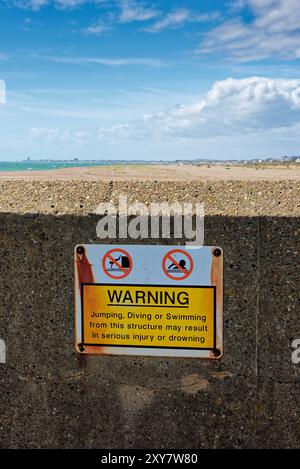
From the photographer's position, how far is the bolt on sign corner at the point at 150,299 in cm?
251

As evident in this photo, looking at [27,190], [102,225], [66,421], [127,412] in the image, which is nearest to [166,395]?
[127,412]

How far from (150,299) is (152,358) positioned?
302 millimetres

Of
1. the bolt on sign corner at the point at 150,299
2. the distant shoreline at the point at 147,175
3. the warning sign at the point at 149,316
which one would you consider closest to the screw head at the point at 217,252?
the bolt on sign corner at the point at 150,299

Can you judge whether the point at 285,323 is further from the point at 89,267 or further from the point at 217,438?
the point at 89,267

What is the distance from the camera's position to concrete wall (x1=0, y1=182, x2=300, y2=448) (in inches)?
97.5

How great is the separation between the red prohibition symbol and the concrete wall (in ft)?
0.43

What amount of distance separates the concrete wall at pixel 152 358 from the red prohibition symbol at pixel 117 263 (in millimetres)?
132

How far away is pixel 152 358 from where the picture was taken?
259cm

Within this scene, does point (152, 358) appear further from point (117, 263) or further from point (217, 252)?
point (217, 252)

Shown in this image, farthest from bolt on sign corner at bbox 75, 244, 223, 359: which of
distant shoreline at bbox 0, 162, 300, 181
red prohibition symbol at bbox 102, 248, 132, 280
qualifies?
distant shoreline at bbox 0, 162, 300, 181

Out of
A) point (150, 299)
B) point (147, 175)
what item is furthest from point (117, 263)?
point (147, 175)

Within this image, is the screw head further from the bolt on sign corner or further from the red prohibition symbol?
the red prohibition symbol

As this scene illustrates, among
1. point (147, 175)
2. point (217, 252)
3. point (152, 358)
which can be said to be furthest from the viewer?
point (147, 175)

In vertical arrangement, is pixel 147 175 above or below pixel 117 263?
above
